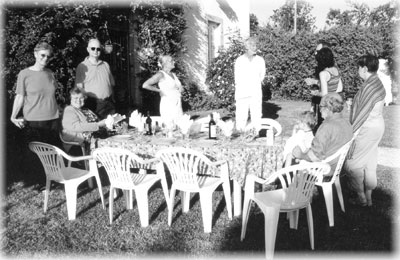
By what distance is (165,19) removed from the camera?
30.9ft

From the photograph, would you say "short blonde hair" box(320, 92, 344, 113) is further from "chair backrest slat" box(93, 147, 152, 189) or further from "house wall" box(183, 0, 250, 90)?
"house wall" box(183, 0, 250, 90)

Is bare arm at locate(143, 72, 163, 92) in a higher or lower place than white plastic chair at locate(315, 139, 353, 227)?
higher

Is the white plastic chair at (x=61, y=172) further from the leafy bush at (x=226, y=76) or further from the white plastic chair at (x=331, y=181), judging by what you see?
the leafy bush at (x=226, y=76)

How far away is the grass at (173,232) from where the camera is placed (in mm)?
3367

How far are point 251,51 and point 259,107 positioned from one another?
42.2 inches

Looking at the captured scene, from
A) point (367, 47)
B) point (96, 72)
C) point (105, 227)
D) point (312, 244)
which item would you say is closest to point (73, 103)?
point (96, 72)

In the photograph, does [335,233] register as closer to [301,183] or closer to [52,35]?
[301,183]

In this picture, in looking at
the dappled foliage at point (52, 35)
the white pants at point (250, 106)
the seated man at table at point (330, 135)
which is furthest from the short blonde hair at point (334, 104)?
the dappled foliage at point (52, 35)

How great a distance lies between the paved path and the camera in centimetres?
600

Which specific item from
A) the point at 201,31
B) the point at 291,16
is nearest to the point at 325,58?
the point at 201,31

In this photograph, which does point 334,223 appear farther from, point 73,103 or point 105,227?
point 73,103

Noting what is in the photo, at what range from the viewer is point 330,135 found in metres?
3.66

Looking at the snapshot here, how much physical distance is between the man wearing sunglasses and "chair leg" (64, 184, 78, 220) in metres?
1.49

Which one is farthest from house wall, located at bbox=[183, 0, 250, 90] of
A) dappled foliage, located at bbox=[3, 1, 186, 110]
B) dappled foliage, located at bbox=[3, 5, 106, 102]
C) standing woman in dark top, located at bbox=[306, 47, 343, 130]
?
standing woman in dark top, located at bbox=[306, 47, 343, 130]
